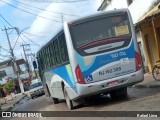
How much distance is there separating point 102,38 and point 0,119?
10368mm

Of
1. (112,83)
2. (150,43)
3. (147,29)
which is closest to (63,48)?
(112,83)

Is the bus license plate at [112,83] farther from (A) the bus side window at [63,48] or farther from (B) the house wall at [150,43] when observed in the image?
(B) the house wall at [150,43]

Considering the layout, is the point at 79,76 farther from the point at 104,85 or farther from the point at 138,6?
the point at 138,6

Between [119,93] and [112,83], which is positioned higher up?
[112,83]

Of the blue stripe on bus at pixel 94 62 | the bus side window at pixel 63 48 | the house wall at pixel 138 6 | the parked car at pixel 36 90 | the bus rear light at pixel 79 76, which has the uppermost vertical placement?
the house wall at pixel 138 6

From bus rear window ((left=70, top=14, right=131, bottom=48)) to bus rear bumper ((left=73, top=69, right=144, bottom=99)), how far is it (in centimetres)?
146

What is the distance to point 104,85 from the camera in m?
14.1

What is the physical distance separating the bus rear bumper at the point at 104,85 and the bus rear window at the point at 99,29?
1462 mm

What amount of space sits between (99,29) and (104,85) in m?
2.02

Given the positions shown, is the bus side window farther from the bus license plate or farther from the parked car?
the parked car

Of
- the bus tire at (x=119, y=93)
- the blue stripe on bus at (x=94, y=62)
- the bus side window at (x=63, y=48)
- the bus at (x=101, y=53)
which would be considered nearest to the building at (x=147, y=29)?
the bus tire at (x=119, y=93)

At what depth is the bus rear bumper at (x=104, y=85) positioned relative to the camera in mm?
13969

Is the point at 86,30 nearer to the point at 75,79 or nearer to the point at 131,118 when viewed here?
the point at 75,79

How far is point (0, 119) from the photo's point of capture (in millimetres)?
22141
